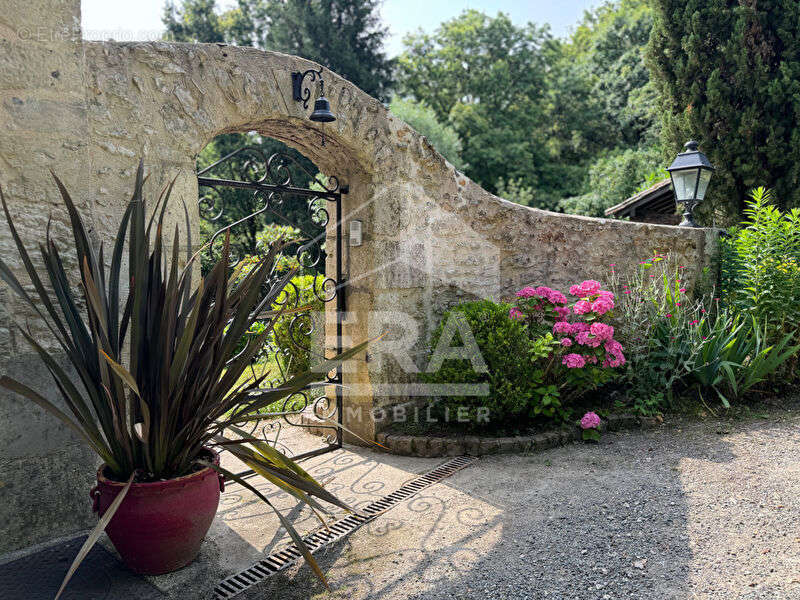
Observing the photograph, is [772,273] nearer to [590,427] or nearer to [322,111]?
[590,427]

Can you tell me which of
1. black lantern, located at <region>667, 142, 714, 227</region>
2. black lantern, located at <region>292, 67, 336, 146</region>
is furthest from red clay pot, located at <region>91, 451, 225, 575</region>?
black lantern, located at <region>667, 142, 714, 227</region>

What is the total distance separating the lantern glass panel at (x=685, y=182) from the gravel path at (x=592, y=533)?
3.06 meters

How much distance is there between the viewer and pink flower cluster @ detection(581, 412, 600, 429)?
12.6 ft

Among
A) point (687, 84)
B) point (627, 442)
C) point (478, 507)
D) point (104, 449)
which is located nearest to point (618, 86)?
point (687, 84)

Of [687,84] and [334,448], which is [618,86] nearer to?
[687,84]

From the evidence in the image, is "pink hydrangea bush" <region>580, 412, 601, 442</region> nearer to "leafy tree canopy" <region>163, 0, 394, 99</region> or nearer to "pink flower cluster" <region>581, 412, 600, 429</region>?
"pink flower cluster" <region>581, 412, 600, 429</region>

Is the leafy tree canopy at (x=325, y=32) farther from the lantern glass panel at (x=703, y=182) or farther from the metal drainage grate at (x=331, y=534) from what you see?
the metal drainage grate at (x=331, y=534)

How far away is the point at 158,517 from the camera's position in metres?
1.98

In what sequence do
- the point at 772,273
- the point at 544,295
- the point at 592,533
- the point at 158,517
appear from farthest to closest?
1. the point at 772,273
2. the point at 544,295
3. the point at 592,533
4. the point at 158,517

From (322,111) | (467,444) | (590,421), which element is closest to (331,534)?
(467,444)

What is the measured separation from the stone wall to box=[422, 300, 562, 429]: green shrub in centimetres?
36

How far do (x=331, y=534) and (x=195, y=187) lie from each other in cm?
188

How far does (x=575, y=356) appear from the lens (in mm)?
3887

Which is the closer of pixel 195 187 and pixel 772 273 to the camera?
pixel 195 187
